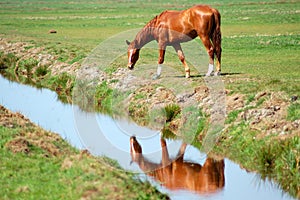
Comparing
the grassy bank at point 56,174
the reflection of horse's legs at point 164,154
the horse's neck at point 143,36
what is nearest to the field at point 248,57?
the reflection of horse's legs at point 164,154

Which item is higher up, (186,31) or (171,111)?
(186,31)

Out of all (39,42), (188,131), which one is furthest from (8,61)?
(188,131)

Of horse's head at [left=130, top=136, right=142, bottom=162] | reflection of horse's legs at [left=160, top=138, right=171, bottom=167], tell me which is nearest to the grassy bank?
horse's head at [left=130, top=136, right=142, bottom=162]

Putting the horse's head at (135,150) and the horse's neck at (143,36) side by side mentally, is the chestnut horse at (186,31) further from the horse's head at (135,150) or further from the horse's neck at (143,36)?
the horse's head at (135,150)

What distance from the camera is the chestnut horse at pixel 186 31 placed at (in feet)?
→ 67.8

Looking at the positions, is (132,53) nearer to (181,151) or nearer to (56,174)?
(181,151)

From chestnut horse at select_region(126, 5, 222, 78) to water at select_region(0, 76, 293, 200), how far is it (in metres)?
2.93

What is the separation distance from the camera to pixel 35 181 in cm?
1241

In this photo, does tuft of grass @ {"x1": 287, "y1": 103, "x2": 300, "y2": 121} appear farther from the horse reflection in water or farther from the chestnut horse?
the chestnut horse

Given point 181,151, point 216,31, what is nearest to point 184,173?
point 181,151

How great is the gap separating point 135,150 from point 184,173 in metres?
2.65

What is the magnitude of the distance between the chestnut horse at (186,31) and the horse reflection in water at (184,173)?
4894mm

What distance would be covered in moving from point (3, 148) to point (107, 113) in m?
8.01

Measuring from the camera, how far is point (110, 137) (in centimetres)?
1875
